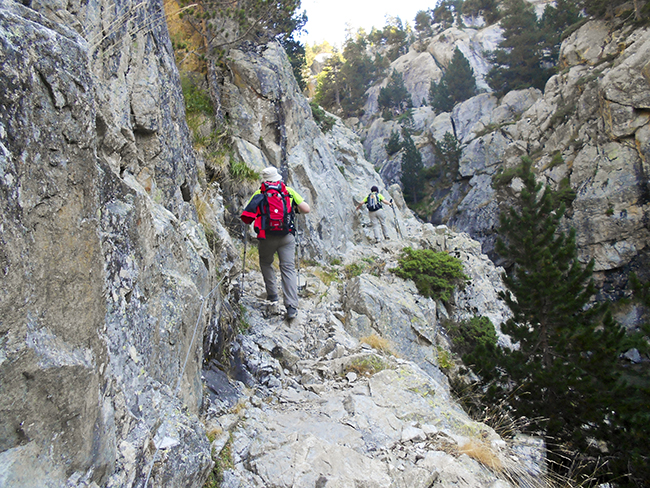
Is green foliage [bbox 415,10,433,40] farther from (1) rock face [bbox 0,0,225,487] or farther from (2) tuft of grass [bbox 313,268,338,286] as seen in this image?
(1) rock face [bbox 0,0,225,487]

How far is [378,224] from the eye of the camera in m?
18.7

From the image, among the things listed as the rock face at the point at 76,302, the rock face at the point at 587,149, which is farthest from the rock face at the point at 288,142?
the rock face at the point at 587,149

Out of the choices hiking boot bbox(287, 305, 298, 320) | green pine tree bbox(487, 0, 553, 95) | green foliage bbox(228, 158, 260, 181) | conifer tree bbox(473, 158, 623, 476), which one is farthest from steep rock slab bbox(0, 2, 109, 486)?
green pine tree bbox(487, 0, 553, 95)

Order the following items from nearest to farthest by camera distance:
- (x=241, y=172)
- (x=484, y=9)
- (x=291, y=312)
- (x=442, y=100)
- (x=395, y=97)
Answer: (x=291, y=312) → (x=241, y=172) → (x=442, y=100) → (x=395, y=97) → (x=484, y=9)

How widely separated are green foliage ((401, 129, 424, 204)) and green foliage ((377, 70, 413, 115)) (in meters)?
13.8

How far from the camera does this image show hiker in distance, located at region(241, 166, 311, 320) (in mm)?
6461

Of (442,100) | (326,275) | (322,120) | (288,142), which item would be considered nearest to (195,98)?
(288,142)

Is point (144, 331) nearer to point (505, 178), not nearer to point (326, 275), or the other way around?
point (326, 275)

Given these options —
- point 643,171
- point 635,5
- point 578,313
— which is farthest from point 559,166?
point 578,313

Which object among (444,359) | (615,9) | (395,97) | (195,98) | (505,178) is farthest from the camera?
(395,97)

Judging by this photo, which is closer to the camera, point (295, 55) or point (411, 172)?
point (295, 55)

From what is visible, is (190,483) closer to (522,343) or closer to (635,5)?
(522,343)

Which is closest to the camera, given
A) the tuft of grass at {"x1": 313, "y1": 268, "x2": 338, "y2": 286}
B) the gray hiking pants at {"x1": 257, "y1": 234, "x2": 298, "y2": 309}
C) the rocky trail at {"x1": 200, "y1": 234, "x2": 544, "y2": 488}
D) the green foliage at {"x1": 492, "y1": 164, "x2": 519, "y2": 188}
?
the rocky trail at {"x1": 200, "y1": 234, "x2": 544, "y2": 488}

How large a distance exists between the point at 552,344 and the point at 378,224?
33.0 feet
